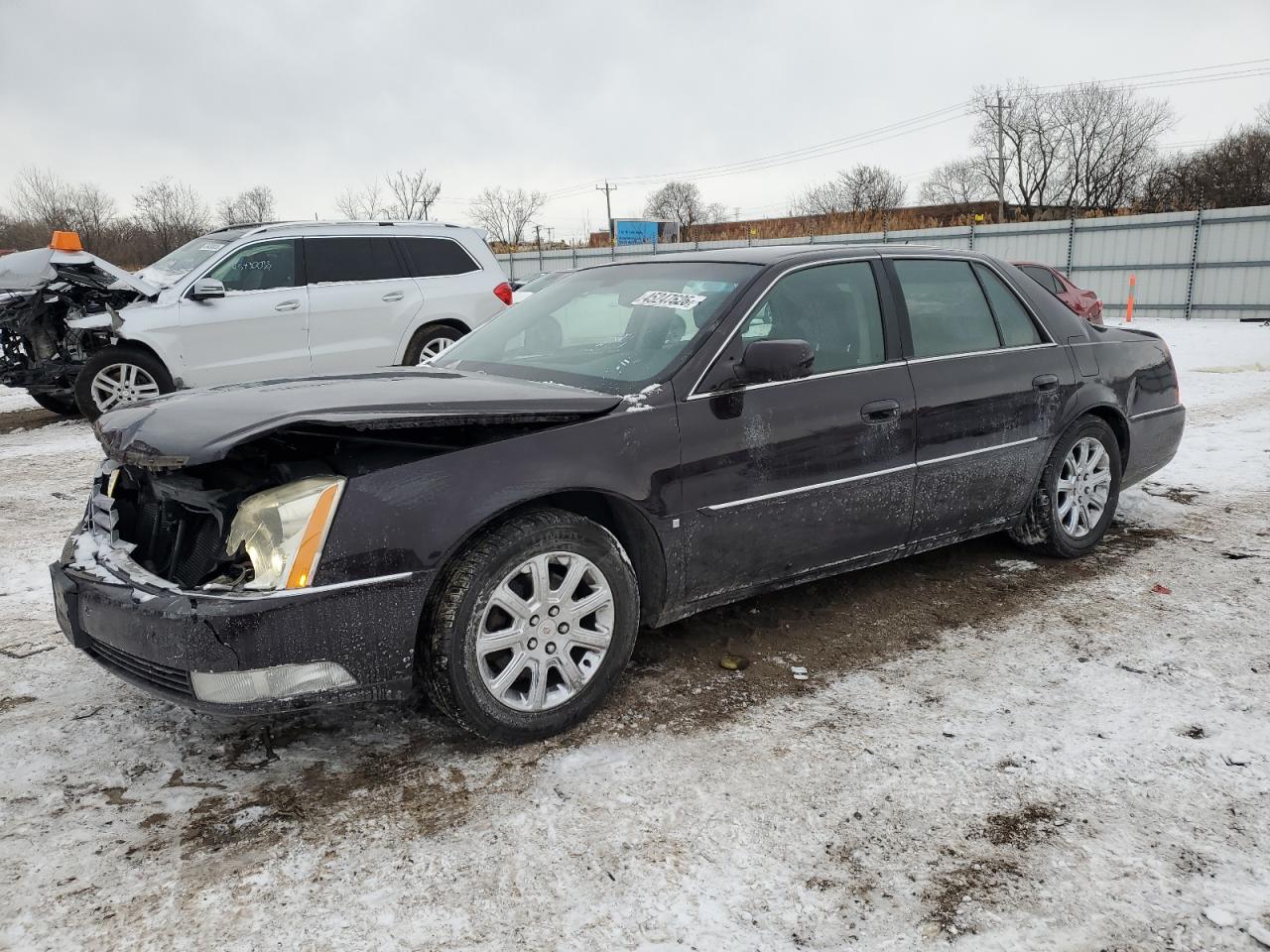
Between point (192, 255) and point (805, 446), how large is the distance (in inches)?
308

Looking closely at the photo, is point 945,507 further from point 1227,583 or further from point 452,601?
point 452,601

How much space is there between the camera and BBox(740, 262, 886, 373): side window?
148 inches

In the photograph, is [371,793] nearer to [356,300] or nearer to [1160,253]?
[356,300]

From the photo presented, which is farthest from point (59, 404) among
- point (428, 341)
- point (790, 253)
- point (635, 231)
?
point (635, 231)

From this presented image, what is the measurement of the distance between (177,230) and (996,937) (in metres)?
56.8


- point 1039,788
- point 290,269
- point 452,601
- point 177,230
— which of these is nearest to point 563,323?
point 452,601

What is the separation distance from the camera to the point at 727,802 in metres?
2.73

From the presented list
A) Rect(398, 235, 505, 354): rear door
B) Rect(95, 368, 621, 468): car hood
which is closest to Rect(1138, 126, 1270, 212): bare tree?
Rect(398, 235, 505, 354): rear door

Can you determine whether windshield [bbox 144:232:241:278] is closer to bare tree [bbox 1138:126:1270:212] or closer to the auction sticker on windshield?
the auction sticker on windshield

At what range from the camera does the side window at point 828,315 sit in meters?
3.75

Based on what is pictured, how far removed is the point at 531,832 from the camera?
102 inches

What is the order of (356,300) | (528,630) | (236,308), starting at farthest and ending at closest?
(356,300) < (236,308) < (528,630)

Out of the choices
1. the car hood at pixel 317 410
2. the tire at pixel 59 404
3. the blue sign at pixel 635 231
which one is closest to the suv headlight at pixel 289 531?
the car hood at pixel 317 410

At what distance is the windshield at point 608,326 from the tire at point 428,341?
5167mm
